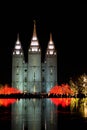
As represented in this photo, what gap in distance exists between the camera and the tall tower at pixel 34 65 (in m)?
121

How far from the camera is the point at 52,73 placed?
12188 cm

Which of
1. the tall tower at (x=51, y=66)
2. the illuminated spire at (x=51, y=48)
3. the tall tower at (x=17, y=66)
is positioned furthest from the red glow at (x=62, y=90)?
the illuminated spire at (x=51, y=48)

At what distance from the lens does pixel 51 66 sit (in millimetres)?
123812

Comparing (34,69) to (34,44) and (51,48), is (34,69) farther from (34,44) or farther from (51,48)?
(51,48)

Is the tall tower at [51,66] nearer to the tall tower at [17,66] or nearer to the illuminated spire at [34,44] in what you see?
Result: the illuminated spire at [34,44]

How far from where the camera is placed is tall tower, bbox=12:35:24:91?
122 m

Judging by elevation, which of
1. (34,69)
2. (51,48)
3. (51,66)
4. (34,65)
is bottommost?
(34,69)

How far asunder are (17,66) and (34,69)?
5.56m

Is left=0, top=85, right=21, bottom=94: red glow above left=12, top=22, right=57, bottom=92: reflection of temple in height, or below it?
below

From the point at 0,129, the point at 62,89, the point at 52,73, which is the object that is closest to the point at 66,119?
the point at 0,129

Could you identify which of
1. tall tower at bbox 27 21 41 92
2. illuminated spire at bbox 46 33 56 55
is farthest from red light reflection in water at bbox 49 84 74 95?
illuminated spire at bbox 46 33 56 55

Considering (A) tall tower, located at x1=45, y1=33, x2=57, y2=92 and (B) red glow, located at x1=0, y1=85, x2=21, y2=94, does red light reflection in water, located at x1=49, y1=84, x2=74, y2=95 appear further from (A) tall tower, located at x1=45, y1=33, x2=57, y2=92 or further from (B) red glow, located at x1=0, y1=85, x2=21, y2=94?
(B) red glow, located at x1=0, y1=85, x2=21, y2=94

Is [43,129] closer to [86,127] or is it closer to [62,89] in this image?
[86,127]

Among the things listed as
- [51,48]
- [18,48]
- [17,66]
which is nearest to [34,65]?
[17,66]
